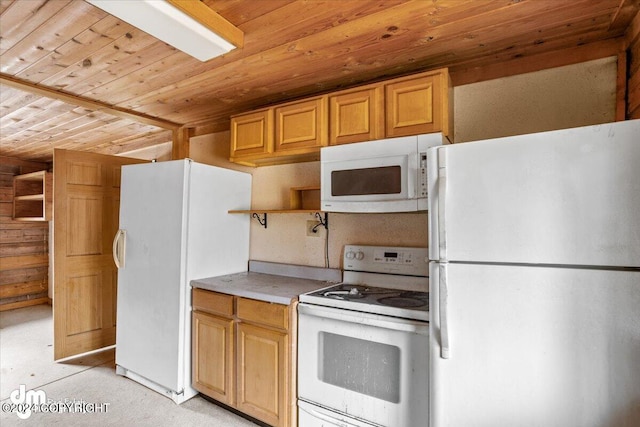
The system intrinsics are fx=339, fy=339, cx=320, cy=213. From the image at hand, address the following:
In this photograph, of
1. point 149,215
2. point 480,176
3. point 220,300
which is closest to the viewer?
point 480,176

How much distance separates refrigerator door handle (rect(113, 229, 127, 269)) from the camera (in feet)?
9.04

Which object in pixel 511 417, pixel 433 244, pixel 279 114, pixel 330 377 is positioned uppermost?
pixel 279 114

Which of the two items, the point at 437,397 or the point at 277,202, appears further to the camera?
the point at 277,202

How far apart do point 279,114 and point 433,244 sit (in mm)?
1495

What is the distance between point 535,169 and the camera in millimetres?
1293

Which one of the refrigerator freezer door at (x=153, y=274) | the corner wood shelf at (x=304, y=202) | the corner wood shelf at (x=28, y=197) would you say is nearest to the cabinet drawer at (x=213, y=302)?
the refrigerator freezer door at (x=153, y=274)

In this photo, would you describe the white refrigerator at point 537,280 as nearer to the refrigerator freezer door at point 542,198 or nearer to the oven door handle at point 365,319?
the refrigerator freezer door at point 542,198

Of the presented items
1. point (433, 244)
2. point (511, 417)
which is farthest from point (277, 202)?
point (511, 417)

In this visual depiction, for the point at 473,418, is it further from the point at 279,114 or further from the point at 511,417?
the point at 279,114

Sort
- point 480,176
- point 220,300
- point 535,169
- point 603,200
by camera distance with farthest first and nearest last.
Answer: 1. point 220,300
2. point 480,176
3. point 535,169
4. point 603,200

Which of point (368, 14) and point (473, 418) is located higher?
point (368, 14)

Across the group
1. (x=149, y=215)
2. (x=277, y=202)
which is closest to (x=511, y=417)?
(x=277, y=202)

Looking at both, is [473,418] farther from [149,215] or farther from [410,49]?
[149,215]

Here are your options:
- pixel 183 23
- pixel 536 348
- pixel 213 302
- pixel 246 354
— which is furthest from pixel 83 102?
pixel 536 348
